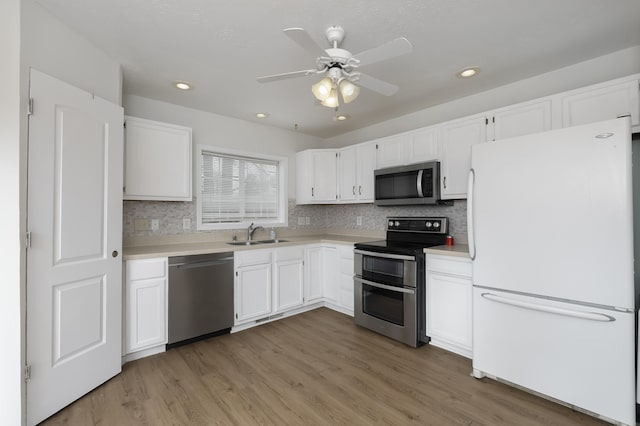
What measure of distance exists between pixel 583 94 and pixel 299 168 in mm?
3173

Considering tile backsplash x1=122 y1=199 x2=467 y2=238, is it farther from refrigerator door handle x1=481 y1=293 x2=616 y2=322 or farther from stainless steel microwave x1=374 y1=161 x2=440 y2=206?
refrigerator door handle x1=481 y1=293 x2=616 y2=322

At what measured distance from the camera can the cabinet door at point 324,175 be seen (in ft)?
13.7

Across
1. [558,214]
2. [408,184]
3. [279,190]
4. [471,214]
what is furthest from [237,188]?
[558,214]

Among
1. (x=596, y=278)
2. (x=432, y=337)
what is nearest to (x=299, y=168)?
(x=432, y=337)

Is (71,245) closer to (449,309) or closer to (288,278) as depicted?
(288,278)

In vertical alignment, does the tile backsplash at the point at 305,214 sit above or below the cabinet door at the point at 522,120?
below

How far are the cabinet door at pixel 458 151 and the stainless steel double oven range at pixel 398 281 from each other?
388 mm

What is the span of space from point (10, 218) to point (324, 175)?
3.19 meters

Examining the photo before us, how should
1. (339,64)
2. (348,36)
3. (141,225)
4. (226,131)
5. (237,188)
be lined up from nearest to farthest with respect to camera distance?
1. (339,64)
2. (348,36)
3. (141,225)
4. (226,131)
5. (237,188)

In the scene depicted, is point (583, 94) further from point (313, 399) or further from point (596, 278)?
point (313, 399)

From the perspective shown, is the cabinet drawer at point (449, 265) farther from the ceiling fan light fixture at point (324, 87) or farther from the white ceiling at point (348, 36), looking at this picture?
the ceiling fan light fixture at point (324, 87)

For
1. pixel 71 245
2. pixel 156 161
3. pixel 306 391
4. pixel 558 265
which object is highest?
pixel 156 161

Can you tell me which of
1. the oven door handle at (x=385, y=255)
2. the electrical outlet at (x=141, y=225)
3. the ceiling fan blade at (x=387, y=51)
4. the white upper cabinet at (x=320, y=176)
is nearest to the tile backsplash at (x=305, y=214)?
the electrical outlet at (x=141, y=225)

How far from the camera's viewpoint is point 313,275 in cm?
381
